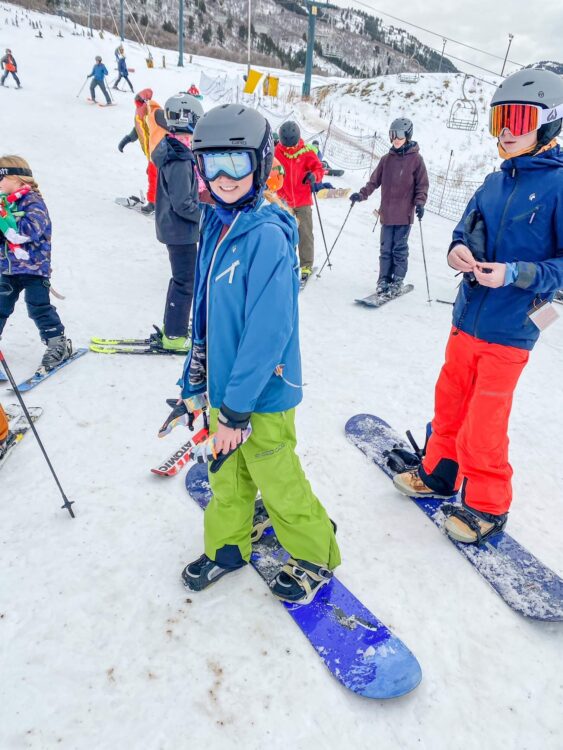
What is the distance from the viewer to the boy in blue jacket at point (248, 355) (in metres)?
1.75

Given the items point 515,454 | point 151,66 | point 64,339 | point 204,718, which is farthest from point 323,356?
point 151,66

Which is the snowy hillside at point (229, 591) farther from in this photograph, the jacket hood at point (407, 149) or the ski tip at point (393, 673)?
the jacket hood at point (407, 149)

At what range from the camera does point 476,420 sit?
2.53 m

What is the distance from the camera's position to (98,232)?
7.82m

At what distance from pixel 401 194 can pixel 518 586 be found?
200 inches

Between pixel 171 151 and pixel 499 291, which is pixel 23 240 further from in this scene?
pixel 499 291

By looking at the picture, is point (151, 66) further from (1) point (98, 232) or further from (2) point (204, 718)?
(2) point (204, 718)

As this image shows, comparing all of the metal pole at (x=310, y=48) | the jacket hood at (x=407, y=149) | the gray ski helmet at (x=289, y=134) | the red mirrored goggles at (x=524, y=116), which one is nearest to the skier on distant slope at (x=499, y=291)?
the red mirrored goggles at (x=524, y=116)

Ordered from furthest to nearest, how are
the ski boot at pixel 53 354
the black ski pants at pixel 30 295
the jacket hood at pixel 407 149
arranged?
1. the jacket hood at pixel 407 149
2. the ski boot at pixel 53 354
3. the black ski pants at pixel 30 295

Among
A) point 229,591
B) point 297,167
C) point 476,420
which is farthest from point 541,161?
point 297,167

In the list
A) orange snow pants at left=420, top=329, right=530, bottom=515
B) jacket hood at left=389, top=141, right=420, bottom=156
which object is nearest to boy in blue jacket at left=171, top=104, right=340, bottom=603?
orange snow pants at left=420, top=329, right=530, bottom=515

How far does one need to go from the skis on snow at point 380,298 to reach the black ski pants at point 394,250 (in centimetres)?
22

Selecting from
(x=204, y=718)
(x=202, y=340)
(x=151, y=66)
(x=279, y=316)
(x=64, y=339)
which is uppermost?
(x=151, y=66)

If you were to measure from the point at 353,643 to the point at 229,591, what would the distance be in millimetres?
643
